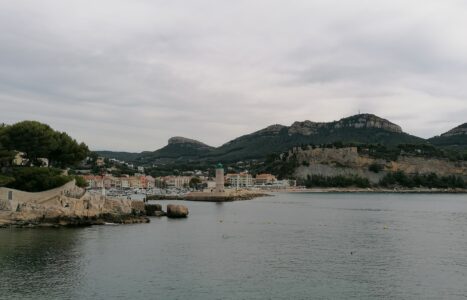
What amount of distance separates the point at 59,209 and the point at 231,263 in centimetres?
2675

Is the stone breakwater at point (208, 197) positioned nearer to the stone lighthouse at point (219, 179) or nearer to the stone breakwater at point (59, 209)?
the stone lighthouse at point (219, 179)

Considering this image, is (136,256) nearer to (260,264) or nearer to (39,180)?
(260,264)

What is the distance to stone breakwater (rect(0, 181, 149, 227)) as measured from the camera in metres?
51.4

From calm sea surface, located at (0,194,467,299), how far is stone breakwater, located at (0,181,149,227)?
331cm

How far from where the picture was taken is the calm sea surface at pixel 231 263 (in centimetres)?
2697

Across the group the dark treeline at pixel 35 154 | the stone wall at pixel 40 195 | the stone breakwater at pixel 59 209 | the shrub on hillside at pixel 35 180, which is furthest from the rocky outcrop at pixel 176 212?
the shrub on hillside at pixel 35 180

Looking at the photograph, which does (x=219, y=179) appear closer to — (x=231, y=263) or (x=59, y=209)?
(x=59, y=209)

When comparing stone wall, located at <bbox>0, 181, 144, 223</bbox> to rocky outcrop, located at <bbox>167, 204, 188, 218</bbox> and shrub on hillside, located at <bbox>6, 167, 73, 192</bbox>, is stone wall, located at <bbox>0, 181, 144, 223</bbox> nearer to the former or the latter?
shrub on hillside, located at <bbox>6, 167, 73, 192</bbox>

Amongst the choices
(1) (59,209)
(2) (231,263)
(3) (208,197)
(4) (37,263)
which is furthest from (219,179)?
(4) (37,263)

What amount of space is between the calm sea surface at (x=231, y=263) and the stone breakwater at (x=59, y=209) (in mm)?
3314

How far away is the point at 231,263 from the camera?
114 feet

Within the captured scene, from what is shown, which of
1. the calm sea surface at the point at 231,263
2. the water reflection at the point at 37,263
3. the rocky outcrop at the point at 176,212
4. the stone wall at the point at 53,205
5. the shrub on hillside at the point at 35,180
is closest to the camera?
the water reflection at the point at 37,263

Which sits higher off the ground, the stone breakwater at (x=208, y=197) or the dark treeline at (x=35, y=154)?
the dark treeline at (x=35, y=154)

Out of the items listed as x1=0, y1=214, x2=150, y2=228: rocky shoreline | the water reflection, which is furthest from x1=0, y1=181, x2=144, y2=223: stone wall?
the water reflection
